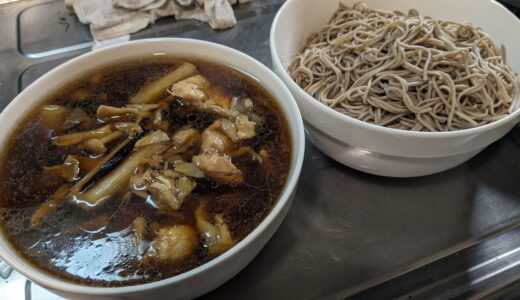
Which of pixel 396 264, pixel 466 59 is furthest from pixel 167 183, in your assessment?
pixel 466 59

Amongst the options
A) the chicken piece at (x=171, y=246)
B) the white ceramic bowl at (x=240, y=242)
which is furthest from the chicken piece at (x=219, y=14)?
the chicken piece at (x=171, y=246)

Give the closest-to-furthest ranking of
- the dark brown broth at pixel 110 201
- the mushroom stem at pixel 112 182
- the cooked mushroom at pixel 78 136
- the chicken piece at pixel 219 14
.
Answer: the dark brown broth at pixel 110 201 < the mushroom stem at pixel 112 182 < the cooked mushroom at pixel 78 136 < the chicken piece at pixel 219 14

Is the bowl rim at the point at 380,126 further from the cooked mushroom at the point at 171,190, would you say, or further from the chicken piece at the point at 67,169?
the chicken piece at the point at 67,169

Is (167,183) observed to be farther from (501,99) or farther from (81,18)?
(81,18)

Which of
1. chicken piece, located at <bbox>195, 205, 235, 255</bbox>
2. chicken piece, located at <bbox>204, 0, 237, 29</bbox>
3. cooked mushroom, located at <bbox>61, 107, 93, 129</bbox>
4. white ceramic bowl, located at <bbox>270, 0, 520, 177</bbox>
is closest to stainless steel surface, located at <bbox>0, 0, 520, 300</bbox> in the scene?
white ceramic bowl, located at <bbox>270, 0, 520, 177</bbox>

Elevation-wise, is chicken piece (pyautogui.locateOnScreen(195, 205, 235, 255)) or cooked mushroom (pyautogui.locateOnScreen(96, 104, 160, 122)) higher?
cooked mushroom (pyautogui.locateOnScreen(96, 104, 160, 122))

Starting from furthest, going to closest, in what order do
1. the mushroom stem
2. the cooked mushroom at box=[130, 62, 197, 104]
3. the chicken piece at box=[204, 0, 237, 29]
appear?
the chicken piece at box=[204, 0, 237, 29] → the cooked mushroom at box=[130, 62, 197, 104] → the mushroom stem

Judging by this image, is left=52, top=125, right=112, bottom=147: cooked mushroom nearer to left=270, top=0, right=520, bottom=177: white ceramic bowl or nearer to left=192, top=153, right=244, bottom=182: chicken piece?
left=192, top=153, right=244, bottom=182: chicken piece
